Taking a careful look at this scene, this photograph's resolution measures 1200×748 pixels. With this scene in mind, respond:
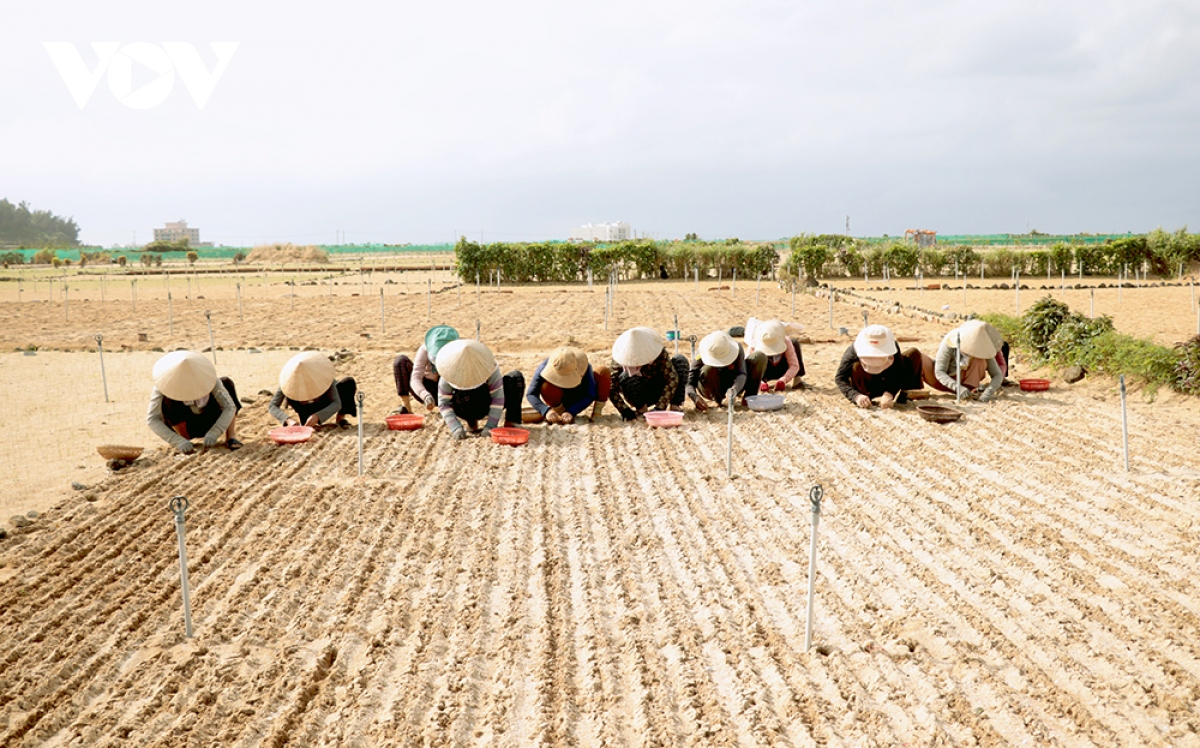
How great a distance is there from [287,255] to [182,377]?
68581 mm

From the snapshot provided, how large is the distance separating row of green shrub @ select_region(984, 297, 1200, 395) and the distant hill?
483 ft

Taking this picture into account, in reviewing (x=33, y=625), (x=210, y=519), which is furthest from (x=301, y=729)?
(x=210, y=519)

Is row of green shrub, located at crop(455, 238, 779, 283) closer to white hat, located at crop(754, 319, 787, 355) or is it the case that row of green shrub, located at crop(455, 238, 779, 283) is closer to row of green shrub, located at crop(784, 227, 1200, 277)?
row of green shrub, located at crop(784, 227, 1200, 277)

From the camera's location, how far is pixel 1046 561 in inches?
215

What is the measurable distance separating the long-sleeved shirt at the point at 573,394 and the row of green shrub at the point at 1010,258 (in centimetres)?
3229

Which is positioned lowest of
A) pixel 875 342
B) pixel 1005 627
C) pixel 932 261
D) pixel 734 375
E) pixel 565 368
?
pixel 1005 627

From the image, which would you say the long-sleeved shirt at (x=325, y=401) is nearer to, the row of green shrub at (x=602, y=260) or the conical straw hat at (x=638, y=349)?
the conical straw hat at (x=638, y=349)

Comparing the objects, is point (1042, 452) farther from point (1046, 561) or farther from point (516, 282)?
point (516, 282)

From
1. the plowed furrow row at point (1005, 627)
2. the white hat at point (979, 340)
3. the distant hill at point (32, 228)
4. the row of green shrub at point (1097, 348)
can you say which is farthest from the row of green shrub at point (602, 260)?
the distant hill at point (32, 228)

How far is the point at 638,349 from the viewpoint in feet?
30.1

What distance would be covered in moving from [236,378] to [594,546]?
30.4 ft

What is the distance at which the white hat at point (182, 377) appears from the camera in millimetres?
7863

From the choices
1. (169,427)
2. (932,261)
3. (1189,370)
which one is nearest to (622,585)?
(169,427)

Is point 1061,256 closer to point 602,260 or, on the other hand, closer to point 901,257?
point 901,257
